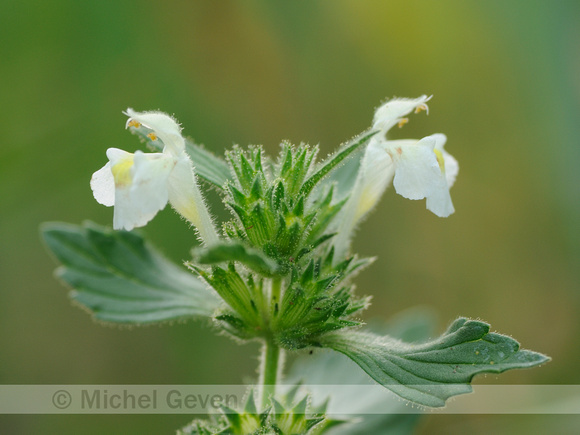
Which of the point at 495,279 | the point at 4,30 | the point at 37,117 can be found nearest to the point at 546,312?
the point at 495,279

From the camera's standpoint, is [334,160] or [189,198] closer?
[334,160]

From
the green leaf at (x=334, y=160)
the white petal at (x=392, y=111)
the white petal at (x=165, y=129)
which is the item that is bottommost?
the green leaf at (x=334, y=160)

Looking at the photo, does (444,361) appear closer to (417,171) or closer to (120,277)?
(417,171)

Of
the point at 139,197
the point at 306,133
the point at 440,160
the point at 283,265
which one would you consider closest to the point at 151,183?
the point at 139,197

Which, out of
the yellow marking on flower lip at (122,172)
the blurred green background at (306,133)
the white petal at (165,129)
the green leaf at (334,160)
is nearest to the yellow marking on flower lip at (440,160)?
the green leaf at (334,160)

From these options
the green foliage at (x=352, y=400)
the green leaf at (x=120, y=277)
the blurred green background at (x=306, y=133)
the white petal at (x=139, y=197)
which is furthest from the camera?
the blurred green background at (x=306, y=133)

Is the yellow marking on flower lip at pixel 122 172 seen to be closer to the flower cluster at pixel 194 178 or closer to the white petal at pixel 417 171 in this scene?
the flower cluster at pixel 194 178
